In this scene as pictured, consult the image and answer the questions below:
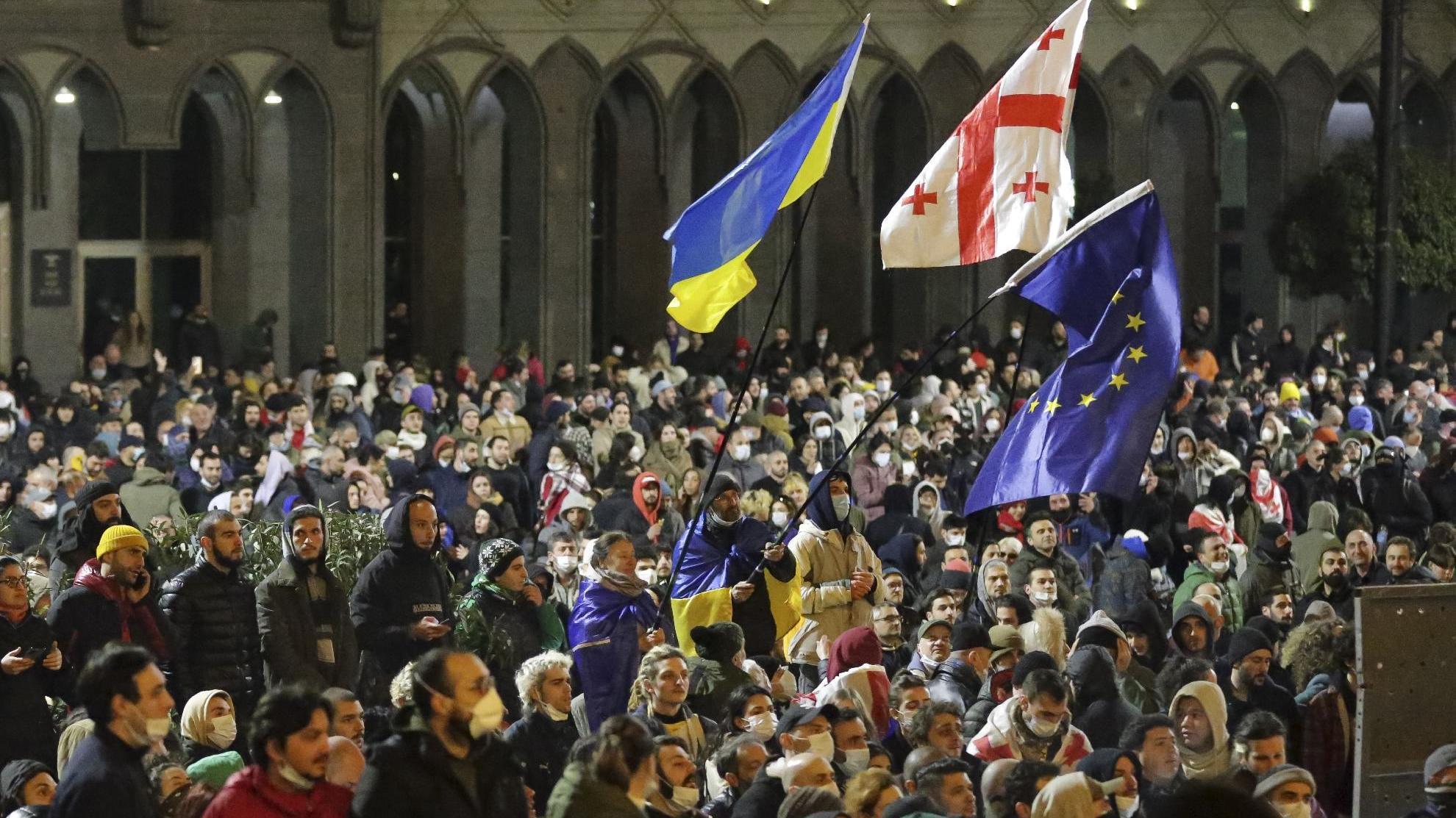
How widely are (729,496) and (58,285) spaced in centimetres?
1689

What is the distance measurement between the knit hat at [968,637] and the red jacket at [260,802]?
4.68 metres

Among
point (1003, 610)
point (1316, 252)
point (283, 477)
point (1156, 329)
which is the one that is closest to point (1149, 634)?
point (1003, 610)

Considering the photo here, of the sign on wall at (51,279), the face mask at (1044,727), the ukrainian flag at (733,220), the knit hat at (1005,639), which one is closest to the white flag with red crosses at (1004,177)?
the ukrainian flag at (733,220)

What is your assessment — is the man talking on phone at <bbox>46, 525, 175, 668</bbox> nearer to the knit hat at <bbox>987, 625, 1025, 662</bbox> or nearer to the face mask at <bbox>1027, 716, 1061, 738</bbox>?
the face mask at <bbox>1027, 716, 1061, 738</bbox>

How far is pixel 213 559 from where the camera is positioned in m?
10.3

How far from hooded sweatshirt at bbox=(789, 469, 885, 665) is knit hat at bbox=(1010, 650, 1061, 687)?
1.99 meters

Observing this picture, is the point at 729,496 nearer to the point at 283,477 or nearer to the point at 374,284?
the point at 283,477

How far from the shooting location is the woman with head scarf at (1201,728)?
9.45m

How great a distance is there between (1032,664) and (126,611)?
3.62 meters

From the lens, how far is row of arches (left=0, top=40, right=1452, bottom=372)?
27297 millimetres

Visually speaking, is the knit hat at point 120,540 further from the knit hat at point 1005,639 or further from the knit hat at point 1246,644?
the knit hat at point 1246,644

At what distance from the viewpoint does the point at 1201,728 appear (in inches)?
374

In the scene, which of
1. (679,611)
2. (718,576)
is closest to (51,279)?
(679,611)

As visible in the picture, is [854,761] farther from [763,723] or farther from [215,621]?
[215,621]
